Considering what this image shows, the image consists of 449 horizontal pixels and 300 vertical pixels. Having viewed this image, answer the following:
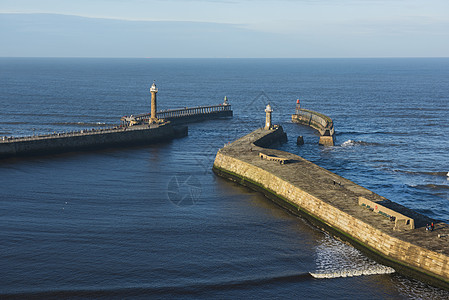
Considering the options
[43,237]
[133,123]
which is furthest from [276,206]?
[133,123]

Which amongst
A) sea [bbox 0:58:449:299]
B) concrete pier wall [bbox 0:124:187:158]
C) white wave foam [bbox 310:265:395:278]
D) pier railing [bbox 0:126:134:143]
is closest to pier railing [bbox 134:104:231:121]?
concrete pier wall [bbox 0:124:187:158]

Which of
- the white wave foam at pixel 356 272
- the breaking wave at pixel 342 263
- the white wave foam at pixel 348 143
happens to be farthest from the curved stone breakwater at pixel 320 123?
the white wave foam at pixel 356 272

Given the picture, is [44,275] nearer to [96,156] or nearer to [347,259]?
[347,259]

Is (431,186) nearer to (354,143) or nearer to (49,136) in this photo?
(354,143)

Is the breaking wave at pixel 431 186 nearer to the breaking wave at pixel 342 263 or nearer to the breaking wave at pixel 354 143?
the breaking wave at pixel 342 263

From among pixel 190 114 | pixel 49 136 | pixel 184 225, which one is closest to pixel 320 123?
pixel 190 114

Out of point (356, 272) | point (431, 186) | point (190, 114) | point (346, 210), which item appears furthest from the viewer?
point (190, 114)
